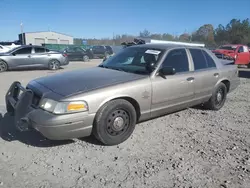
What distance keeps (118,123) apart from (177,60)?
1831mm

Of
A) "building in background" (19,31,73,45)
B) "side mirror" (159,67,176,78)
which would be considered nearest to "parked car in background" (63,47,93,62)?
"side mirror" (159,67,176,78)

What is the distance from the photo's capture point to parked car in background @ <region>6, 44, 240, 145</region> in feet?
10.2

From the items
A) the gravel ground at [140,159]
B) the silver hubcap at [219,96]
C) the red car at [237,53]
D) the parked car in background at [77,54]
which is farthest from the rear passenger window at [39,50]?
the red car at [237,53]

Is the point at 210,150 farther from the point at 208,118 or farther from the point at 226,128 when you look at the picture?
the point at 208,118

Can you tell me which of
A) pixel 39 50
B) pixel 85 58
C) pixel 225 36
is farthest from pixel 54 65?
pixel 225 36

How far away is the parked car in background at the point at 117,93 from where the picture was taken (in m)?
3.11

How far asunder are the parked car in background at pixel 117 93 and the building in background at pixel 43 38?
42.7 metres

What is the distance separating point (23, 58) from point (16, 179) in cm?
1094

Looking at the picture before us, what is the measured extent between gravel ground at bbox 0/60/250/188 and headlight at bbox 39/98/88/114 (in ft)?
2.20

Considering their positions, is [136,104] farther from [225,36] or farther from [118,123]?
[225,36]

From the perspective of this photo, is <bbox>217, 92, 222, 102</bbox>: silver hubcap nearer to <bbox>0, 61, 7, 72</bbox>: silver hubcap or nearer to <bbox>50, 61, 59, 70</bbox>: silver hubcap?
<bbox>50, 61, 59, 70</bbox>: silver hubcap

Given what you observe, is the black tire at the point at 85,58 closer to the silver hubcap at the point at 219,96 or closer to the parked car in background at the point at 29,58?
the parked car in background at the point at 29,58

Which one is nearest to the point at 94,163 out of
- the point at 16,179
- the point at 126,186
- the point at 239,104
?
the point at 126,186

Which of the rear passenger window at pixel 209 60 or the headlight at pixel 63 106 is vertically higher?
the rear passenger window at pixel 209 60
